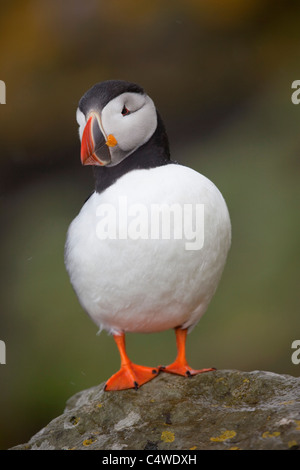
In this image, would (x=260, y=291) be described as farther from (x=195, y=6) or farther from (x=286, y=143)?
(x=195, y=6)

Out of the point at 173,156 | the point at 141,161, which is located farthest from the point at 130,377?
the point at 173,156

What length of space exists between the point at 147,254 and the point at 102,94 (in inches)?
17.7

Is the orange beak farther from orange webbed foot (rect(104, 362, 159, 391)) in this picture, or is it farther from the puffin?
orange webbed foot (rect(104, 362, 159, 391))

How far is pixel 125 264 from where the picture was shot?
1.88 meters

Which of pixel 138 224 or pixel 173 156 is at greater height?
pixel 173 156

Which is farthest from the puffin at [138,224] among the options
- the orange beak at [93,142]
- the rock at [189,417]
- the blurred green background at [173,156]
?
the blurred green background at [173,156]

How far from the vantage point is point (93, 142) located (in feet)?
5.90

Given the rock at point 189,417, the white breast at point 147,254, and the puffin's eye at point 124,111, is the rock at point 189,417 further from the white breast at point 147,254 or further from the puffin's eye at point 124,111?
the puffin's eye at point 124,111

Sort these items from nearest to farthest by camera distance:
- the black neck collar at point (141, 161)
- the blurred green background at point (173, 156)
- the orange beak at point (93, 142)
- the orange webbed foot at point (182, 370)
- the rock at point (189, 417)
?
the rock at point (189, 417), the orange beak at point (93, 142), the black neck collar at point (141, 161), the orange webbed foot at point (182, 370), the blurred green background at point (173, 156)

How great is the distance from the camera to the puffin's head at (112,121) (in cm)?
181

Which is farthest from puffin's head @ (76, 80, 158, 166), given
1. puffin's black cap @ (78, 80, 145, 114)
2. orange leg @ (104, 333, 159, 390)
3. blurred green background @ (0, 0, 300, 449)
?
blurred green background @ (0, 0, 300, 449)

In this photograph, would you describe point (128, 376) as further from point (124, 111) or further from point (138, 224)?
point (124, 111)

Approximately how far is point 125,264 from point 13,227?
2.08 meters
